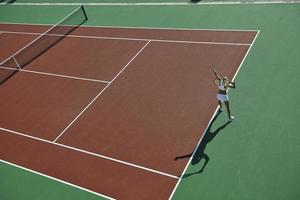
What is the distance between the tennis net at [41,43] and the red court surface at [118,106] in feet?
2.00

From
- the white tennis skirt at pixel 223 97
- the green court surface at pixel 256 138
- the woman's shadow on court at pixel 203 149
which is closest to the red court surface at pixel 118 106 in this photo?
the woman's shadow on court at pixel 203 149

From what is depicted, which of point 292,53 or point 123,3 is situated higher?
point 123,3

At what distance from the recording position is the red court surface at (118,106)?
1225 cm

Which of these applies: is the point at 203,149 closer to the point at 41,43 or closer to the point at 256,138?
the point at 256,138

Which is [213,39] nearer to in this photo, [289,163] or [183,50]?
[183,50]

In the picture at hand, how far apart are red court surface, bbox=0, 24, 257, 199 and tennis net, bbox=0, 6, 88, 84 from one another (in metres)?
0.61

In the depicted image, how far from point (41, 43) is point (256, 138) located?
14.4 meters

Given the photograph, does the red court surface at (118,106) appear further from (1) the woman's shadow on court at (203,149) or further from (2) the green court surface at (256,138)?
(2) the green court surface at (256,138)

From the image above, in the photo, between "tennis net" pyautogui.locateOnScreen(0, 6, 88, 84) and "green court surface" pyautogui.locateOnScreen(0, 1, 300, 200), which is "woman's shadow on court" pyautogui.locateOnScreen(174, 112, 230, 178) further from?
"tennis net" pyautogui.locateOnScreen(0, 6, 88, 84)

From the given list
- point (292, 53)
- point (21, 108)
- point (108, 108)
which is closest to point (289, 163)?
point (292, 53)

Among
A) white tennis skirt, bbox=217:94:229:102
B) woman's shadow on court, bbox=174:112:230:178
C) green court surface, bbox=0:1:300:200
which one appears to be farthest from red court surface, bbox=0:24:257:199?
white tennis skirt, bbox=217:94:229:102

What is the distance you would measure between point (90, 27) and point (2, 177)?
37.2ft

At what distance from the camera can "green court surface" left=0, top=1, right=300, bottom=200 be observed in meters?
10.6

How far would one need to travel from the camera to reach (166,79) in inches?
619
